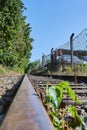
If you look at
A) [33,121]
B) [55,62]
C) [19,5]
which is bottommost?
[33,121]

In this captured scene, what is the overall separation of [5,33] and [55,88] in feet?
82.2

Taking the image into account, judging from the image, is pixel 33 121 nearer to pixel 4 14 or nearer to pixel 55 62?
pixel 55 62

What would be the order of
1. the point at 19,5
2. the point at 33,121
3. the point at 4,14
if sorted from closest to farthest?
the point at 33,121
the point at 4,14
the point at 19,5

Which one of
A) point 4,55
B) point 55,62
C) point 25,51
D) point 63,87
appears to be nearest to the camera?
point 63,87

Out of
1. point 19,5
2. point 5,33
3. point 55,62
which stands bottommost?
point 55,62

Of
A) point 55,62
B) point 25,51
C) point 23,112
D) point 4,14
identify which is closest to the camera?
point 23,112

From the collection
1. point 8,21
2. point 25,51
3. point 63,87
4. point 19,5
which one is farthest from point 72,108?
point 25,51

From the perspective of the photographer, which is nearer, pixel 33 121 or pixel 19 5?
pixel 33 121

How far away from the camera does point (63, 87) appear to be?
191 cm

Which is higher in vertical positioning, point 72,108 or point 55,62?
point 55,62

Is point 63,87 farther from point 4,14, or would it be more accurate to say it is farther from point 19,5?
point 19,5

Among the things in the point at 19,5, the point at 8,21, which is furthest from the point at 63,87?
the point at 19,5

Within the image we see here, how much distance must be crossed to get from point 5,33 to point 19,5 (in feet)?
8.69

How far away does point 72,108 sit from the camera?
69.1 inches
